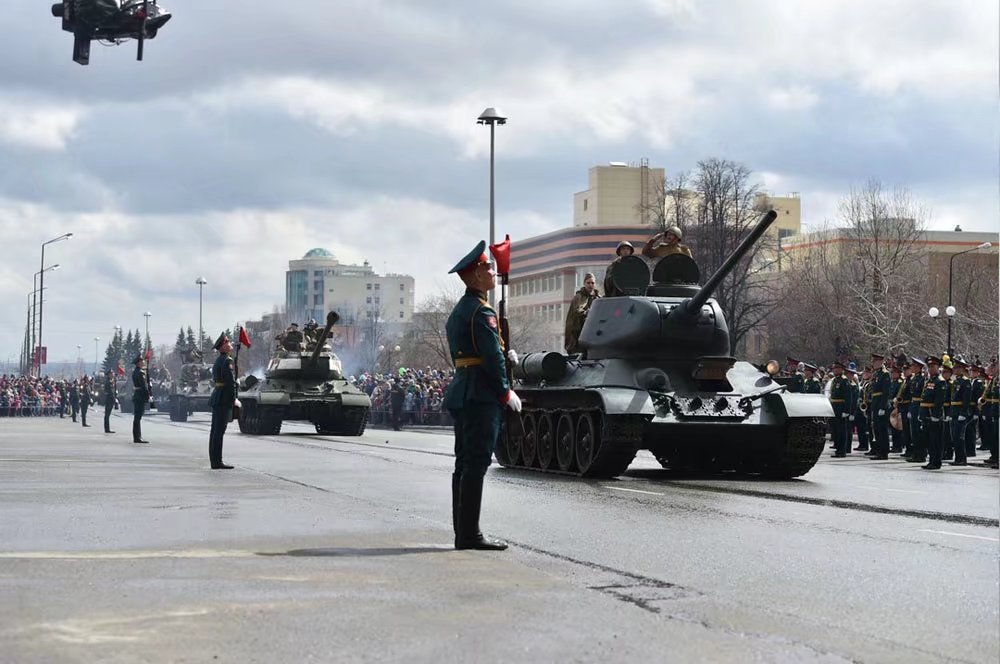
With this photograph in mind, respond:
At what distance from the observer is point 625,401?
18328 millimetres

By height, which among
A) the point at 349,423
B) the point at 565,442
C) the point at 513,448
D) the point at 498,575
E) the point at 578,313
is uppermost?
the point at 578,313

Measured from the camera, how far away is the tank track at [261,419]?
37906 mm

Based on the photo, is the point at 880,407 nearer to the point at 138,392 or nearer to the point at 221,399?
the point at 221,399

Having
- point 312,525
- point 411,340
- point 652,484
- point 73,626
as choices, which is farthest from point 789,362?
point 411,340

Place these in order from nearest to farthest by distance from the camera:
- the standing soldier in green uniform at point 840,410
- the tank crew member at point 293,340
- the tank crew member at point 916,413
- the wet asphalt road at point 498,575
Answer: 1. the wet asphalt road at point 498,575
2. the tank crew member at point 916,413
3. the standing soldier in green uniform at point 840,410
4. the tank crew member at point 293,340

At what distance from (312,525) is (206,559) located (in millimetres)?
2303

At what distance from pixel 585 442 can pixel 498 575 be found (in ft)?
34.1

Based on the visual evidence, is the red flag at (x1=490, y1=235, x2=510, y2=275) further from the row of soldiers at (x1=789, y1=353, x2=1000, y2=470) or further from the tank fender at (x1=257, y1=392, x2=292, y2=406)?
the tank fender at (x1=257, y1=392, x2=292, y2=406)

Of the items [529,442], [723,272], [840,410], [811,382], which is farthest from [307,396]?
[723,272]

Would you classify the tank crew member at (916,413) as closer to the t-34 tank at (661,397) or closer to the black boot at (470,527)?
the t-34 tank at (661,397)

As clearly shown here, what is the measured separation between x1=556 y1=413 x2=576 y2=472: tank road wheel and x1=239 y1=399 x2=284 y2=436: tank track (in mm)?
18798

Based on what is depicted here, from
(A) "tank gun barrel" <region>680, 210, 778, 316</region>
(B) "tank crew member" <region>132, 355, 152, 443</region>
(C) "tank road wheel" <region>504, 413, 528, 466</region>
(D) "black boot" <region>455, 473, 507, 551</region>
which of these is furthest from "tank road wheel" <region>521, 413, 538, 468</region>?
(B) "tank crew member" <region>132, 355, 152, 443</region>

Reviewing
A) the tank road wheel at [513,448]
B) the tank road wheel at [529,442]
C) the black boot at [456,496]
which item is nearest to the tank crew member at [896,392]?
the tank road wheel at [513,448]

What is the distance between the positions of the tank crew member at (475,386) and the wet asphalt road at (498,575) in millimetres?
509
